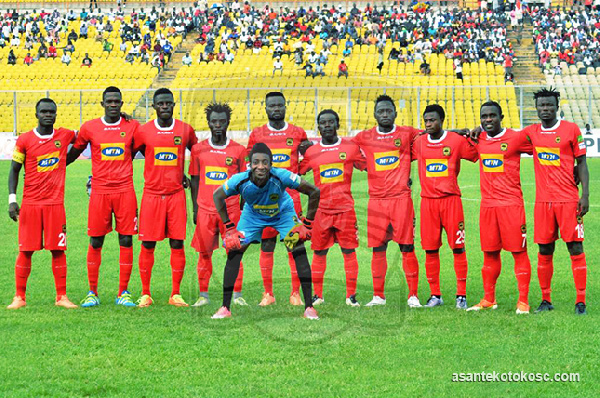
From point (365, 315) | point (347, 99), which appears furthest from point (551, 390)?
point (347, 99)

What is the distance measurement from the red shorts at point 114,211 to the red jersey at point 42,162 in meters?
0.40

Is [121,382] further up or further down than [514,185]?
further down

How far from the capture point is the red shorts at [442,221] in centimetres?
916

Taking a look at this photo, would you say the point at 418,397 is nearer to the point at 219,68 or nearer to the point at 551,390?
the point at 551,390

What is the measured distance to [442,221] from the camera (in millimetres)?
9266

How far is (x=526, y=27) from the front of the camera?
46344 mm

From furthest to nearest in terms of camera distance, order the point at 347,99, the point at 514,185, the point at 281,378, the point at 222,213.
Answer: the point at 347,99, the point at 514,185, the point at 222,213, the point at 281,378

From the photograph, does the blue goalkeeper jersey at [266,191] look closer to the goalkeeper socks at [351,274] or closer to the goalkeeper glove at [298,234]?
the goalkeeper glove at [298,234]

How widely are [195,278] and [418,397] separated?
5.25 meters

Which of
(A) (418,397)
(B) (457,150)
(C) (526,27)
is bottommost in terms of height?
(A) (418,397)

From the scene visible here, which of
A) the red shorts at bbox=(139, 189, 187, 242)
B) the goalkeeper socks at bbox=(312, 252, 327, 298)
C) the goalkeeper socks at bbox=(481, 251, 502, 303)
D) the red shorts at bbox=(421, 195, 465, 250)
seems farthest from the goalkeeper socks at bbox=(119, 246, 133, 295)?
the goalkeeper socks at bbox=(481, 251, 502, 303)

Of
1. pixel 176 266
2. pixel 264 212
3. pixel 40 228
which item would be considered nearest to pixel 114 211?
pixel 40 228

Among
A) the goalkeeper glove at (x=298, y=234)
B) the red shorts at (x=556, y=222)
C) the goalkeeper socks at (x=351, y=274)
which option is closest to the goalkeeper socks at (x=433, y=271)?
the goalkeeper socks at (x=351, y=274)

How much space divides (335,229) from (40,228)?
3.14m
